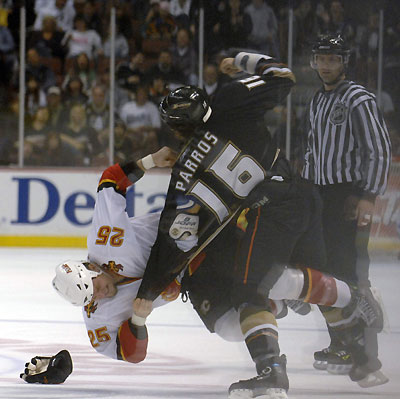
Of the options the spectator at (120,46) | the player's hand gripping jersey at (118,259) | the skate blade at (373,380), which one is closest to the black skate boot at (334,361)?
the skate blade at (373,380)

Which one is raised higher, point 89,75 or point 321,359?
point 89,75

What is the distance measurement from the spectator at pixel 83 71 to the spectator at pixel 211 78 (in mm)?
1114

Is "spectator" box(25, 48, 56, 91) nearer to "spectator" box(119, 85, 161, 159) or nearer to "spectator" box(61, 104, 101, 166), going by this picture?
"spectator" box(61, 104, 101, 166)

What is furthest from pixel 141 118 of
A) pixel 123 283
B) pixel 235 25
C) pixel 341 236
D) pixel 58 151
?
pixel 123 283

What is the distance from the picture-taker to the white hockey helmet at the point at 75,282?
2.26 metres

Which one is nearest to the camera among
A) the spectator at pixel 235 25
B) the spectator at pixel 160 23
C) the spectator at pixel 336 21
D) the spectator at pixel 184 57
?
the spectator at pixel 336 21

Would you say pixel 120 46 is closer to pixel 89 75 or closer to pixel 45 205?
pixel 89 75

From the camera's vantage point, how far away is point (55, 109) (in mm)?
6871

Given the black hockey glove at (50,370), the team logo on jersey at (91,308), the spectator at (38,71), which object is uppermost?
the spectator at (38,71)

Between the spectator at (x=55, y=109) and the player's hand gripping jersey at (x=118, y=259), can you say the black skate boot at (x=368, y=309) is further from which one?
the spectator at (x=55, y=109)

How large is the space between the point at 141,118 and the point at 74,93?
2.02ft

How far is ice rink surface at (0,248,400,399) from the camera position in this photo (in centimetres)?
211

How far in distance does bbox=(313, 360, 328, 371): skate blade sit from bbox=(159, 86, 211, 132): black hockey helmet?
800 mm

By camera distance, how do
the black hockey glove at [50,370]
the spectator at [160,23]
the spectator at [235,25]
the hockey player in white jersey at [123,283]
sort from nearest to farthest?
the hockey player in white jersey at [123,283], the black hockey glove at [50,370], the spectator at [235,25], the spectator at [160,23]
